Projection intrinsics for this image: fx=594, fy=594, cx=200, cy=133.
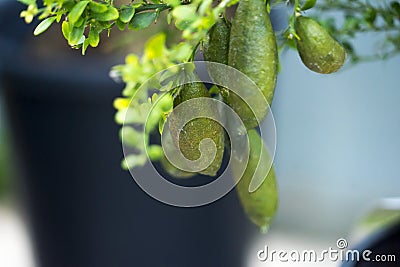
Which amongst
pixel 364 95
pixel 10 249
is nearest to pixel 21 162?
pixel 10 249

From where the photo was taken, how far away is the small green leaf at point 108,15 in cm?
30

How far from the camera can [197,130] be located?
0.31 meters

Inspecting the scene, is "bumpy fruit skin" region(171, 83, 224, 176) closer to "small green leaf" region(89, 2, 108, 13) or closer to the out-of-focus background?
"small green leaf" region(89, 2, 108, 13)

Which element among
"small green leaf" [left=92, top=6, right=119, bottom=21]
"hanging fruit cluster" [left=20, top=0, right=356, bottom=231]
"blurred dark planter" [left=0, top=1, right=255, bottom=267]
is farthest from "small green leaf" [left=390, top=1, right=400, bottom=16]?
"blurred dark planter" [left=0, top=1, right=255, bottom=267]

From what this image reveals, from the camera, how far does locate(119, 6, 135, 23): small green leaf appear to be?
31cm

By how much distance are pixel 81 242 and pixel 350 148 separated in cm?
51

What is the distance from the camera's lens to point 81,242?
82cm

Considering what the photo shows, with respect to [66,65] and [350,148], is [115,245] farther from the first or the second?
[350,148]

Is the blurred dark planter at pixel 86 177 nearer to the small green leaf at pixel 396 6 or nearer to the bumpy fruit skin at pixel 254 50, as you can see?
the small green leaf at pixel 396 6

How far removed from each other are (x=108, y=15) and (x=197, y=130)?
3.0 inches

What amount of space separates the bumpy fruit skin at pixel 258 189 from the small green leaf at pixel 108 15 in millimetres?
93

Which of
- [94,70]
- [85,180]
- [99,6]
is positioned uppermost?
[94,70]

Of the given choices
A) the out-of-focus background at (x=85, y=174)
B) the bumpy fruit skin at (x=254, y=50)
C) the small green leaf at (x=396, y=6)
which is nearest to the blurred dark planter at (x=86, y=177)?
the out-of-focus background at (x=85, y=174)

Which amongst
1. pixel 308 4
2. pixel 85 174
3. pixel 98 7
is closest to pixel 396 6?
pixel 308 4
